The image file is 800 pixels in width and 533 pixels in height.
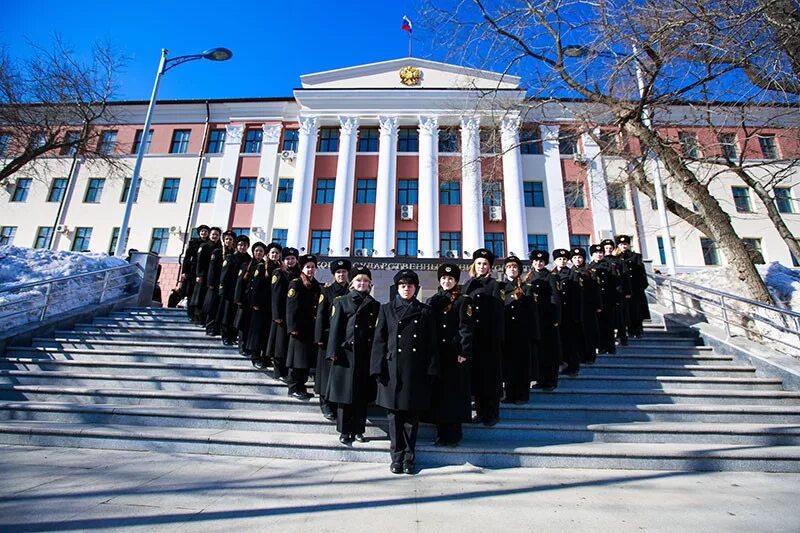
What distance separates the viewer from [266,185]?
24.5 m

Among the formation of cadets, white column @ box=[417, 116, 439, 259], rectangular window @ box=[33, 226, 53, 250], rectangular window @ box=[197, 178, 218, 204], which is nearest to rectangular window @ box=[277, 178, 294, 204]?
rectangular window @ box=[197, 178, 218, 204]

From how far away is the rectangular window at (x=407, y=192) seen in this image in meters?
24.0

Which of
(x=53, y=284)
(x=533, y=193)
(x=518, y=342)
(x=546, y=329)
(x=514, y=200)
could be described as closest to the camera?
(x=518, y=342)

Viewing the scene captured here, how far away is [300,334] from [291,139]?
2357 centimetres

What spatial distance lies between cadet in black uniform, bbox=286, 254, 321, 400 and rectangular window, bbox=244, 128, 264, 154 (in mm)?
23005

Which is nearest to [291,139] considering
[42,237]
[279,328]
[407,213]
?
[407,213]

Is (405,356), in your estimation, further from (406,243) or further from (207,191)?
(207,191)

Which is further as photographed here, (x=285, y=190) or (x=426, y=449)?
(x=285, y=190)

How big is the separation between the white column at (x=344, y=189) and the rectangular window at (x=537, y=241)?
11.1 meters

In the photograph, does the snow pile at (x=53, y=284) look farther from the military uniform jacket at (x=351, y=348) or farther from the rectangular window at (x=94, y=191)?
the rectangular window at (x=94, y=191)

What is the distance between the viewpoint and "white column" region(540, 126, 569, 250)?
22547 millimetres

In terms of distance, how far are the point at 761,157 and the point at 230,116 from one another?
3490 centimetres

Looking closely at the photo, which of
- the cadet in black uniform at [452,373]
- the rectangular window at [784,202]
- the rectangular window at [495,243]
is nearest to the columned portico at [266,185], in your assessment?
the rectangular window at [495,243]

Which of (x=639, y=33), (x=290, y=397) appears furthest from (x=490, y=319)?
(x=639, y=33)
